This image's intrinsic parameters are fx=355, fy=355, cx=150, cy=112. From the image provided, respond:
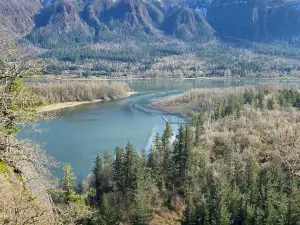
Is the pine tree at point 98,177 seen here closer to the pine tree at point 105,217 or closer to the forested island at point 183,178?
the forested island at point 183,178

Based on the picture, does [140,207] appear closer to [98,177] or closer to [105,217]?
[105,217]

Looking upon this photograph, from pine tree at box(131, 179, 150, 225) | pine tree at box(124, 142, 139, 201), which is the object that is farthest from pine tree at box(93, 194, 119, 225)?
pine tree at box(124, 142, 139, 201)

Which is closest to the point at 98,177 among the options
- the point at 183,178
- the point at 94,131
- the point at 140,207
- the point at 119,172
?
the point at 119,172

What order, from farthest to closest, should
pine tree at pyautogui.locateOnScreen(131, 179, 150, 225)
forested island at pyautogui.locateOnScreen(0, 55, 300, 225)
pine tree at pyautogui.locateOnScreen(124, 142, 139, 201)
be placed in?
1. pine tree at pyautogui.locateOnScreen(124, 142, 139, 201)
2. pine tree at pyautogui.locateOnScreen(131, 179, 150, 225)
3. forested island at pyautogui.locateOnScreen(0, 55, 300, 225)

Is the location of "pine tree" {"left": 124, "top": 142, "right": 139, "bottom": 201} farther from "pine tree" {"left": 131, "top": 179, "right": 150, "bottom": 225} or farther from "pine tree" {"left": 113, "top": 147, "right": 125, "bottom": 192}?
"pine tree" {"left": 131, "top": 179, "right": 150, "bottom": 225}

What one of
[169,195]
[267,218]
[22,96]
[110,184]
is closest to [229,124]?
[169,195]

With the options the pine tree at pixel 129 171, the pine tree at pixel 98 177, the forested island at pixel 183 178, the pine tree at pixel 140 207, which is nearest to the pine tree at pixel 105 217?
the forested island at pixel 183 178
